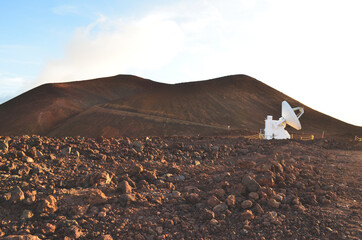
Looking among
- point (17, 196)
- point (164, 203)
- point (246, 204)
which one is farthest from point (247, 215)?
point (17, 196)

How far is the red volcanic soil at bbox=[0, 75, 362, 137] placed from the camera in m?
42.1

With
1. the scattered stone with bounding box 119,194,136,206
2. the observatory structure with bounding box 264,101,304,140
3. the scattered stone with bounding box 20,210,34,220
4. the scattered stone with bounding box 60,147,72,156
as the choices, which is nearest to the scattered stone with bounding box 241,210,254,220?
the scattered stone with bounding box 119,194,136,206

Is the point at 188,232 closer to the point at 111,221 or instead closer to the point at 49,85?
the point at 111,221

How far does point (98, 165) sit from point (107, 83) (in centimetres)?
6452

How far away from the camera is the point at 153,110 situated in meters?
49.0

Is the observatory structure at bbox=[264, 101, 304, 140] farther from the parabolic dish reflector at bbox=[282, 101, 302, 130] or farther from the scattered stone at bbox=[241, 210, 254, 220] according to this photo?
the scattered stone at bbox=[241, 210, 254, 220]

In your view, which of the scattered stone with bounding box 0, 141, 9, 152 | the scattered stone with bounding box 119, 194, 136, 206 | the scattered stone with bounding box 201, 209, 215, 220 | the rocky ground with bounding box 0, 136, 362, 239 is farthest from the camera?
the scattered stone with bounding box 0, 141, 9, 152

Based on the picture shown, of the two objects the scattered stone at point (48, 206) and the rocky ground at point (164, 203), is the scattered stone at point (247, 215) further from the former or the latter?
Result: the scattered stone at point (48, 206)

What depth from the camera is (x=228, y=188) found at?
4.77m

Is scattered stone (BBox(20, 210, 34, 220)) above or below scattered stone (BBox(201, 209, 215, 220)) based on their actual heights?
above

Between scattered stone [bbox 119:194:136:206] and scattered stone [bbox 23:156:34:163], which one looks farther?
scattered stone [bbox 23:156:34:163]

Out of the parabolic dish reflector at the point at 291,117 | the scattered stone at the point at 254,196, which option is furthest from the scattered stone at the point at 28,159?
the parabolic dish reflector at the point at 291,117

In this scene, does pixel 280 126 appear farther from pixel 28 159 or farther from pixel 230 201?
pixel 28 159

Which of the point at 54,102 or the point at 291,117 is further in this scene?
the point at 54,102
